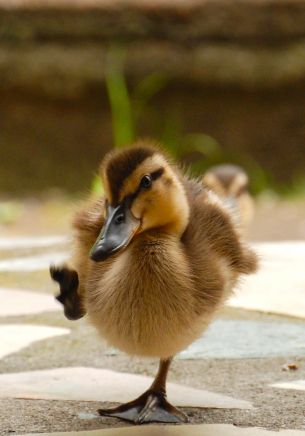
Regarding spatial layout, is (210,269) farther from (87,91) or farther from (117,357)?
(87,91)

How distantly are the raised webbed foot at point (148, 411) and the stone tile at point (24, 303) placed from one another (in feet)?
3.84

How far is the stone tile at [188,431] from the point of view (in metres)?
2.43

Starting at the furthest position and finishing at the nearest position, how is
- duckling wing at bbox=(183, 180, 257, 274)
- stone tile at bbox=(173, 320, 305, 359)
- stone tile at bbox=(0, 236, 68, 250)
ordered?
stone tile at bbox=(0, 236, 68, 250) → stone tile at bbox=(173, 320, 305, 359) → duckling wing at bbox=(183, 180, 257, 274)

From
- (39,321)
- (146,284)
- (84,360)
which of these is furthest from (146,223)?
(39,321)

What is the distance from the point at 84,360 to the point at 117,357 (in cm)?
12

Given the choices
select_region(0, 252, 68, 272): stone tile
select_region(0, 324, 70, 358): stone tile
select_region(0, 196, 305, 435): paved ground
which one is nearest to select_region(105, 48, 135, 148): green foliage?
select_region(0, 252, 68, 272): stone tile

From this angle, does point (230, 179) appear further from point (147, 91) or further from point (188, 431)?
point (188, 431)

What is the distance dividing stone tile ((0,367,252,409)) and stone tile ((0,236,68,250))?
2278mm

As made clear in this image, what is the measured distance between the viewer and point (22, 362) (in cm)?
317

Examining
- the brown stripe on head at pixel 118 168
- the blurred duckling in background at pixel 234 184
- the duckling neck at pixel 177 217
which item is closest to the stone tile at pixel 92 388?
the duckling neck at pixel 177 217

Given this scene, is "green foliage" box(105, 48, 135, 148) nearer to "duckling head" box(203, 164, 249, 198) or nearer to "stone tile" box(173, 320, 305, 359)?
"duckling head" box(203, 164, 249, 198)

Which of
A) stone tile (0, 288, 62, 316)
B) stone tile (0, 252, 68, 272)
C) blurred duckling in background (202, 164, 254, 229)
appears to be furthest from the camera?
blurred duckling in background (202, 164, 254, 229)

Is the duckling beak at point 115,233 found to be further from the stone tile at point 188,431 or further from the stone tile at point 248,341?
the stone tile at point 248,341

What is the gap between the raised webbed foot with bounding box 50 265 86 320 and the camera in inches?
111
